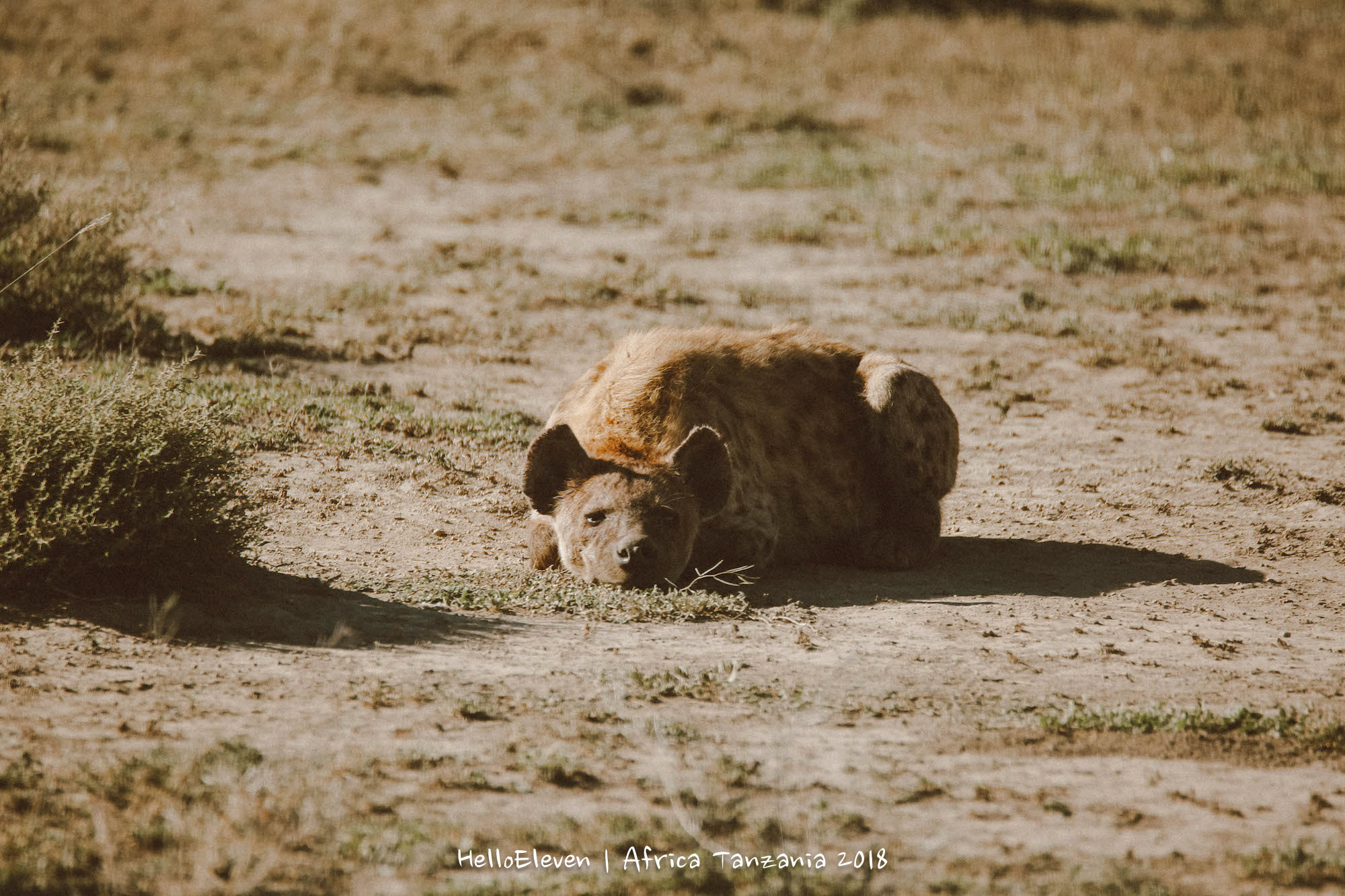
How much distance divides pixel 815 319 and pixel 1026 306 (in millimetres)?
1555

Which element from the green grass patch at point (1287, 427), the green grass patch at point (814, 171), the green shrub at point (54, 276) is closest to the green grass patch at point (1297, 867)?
the green grass patch at point (1287, 427)

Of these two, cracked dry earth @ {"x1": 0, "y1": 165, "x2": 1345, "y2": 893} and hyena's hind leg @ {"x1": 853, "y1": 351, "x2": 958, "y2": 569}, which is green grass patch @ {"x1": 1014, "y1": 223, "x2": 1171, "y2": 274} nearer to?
cracked dry earth @ {"x1": 0, "y1": 165, "x2": 1345, "y2": 893}

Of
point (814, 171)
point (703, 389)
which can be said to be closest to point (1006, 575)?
point (703, 389)

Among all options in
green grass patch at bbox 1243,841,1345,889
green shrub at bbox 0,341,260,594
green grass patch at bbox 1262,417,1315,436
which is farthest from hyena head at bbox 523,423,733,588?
green grass patch at bbox 1262,417,1315,436

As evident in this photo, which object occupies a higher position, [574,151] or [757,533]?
[574,151]

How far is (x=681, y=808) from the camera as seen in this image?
3631 millimetres

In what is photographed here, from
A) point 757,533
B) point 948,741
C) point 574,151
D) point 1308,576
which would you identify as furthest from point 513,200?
point 948,741

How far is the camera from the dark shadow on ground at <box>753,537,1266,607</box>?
5879 millimetres

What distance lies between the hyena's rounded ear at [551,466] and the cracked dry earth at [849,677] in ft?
1.42

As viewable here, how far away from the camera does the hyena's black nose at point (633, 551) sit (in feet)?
18.1

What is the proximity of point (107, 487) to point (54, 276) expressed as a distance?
4.06m

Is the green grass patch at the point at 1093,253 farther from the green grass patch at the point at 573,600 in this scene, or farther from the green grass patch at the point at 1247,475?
the green grass patch at the point at 573,600

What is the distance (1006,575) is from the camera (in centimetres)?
615

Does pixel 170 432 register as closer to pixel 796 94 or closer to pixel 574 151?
pixel 574 151
